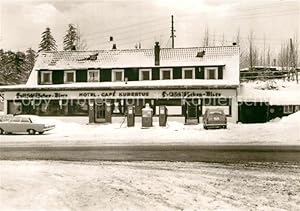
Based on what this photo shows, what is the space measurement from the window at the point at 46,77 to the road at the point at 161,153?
19.9 m

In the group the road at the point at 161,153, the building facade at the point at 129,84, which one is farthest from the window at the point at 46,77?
the road at the point at 161,153

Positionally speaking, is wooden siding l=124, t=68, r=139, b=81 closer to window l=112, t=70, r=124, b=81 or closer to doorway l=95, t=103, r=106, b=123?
window l=112, t=70, r=124, b=81

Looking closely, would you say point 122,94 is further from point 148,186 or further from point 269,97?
point 148,186

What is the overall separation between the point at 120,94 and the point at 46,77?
7.84 meters

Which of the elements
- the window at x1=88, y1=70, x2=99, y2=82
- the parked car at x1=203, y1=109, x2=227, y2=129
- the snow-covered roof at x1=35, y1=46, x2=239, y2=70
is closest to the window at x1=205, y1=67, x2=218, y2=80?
the snow-covered roof at x1=35, y1=46, x2=239, y2=70

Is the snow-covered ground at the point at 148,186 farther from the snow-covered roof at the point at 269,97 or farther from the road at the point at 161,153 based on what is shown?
the snow-covered roof at the point at 269,97

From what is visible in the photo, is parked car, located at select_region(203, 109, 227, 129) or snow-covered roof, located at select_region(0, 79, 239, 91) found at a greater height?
snow-covered roof, located at select_region(0, 79, 239, 91)

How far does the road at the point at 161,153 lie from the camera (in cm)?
1527

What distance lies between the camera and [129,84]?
36156 millimetres

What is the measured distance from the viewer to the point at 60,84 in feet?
126

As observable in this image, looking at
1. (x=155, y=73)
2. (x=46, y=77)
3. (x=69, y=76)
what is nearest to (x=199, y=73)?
(x=155, y=73)

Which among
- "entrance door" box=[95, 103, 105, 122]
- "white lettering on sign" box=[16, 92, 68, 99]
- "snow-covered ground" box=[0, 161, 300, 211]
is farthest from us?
"white lettering on sign" box=[16, 92, 68, 99]

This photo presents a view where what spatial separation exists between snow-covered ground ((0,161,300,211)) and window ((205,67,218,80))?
23.6 metres

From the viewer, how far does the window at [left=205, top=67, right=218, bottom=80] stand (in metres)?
36.9
